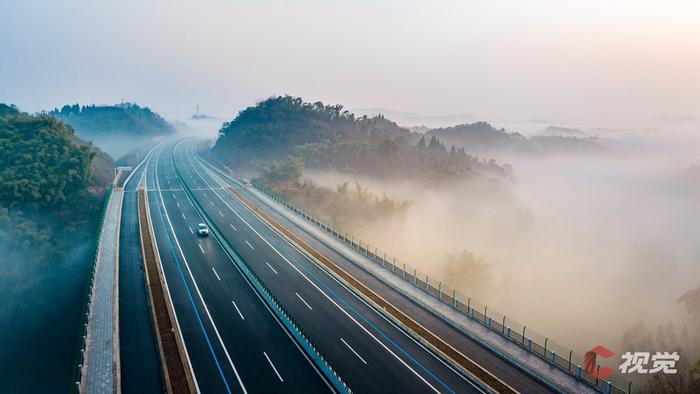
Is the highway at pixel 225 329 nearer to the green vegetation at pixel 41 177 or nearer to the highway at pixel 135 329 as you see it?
the highway at pixel 135 329

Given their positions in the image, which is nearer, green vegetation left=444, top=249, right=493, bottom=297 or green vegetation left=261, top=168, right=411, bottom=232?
green vegetation left=444, top=249, right=493, bottom=297

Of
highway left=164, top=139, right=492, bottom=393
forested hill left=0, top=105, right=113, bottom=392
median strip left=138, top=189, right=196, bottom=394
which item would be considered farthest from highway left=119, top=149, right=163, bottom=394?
highway left=164, top=139, right=492, bottom=393

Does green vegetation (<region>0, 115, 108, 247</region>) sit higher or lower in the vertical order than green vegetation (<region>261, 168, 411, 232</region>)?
higher

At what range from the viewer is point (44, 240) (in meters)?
58.9

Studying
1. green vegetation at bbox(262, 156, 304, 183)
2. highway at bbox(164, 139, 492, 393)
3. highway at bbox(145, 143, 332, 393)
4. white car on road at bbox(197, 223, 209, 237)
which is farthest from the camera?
green vegetation at bbox(262, 156, 304, 183)

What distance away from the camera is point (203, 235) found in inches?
2247

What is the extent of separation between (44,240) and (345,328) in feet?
163

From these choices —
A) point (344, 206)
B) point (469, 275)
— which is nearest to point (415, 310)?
point (469, 275)

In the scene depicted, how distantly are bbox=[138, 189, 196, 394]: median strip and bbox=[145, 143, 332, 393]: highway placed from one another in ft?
1.68

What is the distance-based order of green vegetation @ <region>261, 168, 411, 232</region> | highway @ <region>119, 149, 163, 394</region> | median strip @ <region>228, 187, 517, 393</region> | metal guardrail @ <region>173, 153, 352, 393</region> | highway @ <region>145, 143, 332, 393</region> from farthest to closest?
green vegetation @ <region>261, 168, 411, 232</region>
median strip @ <region>228, 187, 517, 393</region>
metal guardrail @ <region>173, 153, 352, 393</region>
highway @ <region>145, 143, 332, 393</region>
highway @ <region>119, 149, 163, 394</region>

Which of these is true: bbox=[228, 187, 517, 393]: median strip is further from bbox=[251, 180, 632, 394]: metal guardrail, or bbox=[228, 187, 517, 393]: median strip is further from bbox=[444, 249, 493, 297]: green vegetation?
bbox=[444, 249, 493, 297]: green vegetation

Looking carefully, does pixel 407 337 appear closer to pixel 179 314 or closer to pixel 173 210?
pixel 179 314

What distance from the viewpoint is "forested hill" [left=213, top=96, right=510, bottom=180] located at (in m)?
134

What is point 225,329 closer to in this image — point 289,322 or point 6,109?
point 289,322
